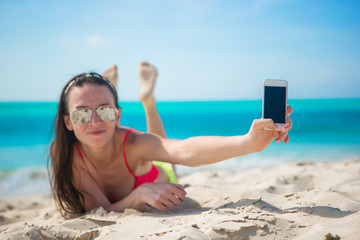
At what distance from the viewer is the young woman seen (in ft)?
8.20

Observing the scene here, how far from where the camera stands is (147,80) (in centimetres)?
495

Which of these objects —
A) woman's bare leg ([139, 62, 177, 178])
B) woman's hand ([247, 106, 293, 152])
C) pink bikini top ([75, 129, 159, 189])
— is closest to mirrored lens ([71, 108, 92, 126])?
pink bikini top ([75, 129, 159, 189])

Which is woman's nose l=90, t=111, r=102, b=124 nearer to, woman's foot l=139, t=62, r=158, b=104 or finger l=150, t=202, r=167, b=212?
finger l=150, t=202, r=167, b=212

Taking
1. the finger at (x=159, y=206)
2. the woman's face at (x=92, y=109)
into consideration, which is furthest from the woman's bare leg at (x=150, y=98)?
the finger at (x=159, y=206)

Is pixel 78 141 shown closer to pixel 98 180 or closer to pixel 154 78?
pixel 98 180

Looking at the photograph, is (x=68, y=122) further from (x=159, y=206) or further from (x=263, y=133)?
(x=263, y=133)

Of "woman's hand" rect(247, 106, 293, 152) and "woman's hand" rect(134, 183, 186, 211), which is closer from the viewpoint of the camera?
"woman's hand" rect(247, 106, 293, 152)

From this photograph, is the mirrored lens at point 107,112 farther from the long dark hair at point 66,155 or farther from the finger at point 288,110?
the finger at point 288,110

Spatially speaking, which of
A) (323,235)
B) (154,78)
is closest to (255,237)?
(323,235)

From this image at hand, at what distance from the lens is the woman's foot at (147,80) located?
14.5ft

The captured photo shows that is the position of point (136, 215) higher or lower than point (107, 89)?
lower

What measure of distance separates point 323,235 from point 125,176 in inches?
74.5

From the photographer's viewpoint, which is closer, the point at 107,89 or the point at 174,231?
the point at 174,231

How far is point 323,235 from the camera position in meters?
1.63
